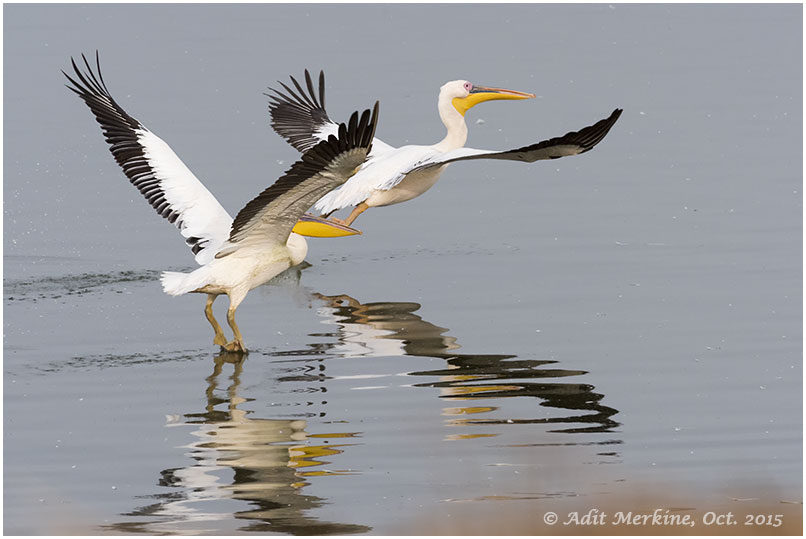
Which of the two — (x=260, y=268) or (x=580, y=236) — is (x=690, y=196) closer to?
(x=580, y=236)

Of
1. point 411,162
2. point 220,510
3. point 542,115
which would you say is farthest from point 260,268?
point 542,115

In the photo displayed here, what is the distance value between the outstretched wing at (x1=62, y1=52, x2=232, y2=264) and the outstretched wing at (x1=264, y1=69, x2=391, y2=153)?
9.39ft

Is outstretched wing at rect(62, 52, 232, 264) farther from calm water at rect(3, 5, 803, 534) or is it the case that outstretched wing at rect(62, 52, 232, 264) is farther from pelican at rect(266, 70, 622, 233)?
pelican at rect(266, 70, 622, 233)

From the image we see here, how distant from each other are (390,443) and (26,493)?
1576mm

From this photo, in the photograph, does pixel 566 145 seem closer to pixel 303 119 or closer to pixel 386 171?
pixel 386 171

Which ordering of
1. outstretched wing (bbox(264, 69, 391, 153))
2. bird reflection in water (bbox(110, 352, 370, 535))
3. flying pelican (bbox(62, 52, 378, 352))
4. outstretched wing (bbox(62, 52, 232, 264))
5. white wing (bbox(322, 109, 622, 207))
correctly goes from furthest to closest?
outstretched wing (bbox(264, 69, 391, 153)) < white wing (bbox(322, 109, 622, 207)) < outstretched wing (bbox(62, 52, 232, 264)) < flying pelican (bbox(62, 52, 378, 352)) < bird reflection in water (bbox(110, 352, 370, 535))

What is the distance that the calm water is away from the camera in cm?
614

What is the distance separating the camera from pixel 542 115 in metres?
14.6

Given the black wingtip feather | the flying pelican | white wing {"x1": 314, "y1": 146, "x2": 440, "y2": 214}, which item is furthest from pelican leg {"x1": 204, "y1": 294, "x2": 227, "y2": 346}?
white wing {"x1": 314, "y1": 146, "x2": 440, "y2": 214}

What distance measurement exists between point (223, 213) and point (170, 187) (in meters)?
0.36

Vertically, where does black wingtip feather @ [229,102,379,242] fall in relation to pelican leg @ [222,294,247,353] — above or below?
above

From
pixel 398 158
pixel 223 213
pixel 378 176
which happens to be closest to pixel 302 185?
pixel 223 213

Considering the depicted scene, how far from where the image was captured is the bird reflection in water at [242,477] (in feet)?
18.5

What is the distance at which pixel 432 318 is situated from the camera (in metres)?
8.95
